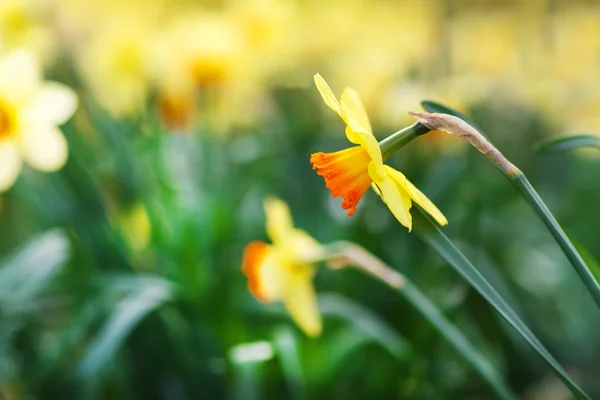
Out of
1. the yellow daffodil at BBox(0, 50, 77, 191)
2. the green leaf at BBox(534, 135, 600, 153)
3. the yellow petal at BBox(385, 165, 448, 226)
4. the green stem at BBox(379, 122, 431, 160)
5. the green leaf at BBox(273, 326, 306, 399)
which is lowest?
the green leaf at BBox(273, 326, 306, 399)

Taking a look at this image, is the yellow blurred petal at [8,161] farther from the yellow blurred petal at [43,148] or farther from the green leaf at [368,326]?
the green leaf at [368,326]

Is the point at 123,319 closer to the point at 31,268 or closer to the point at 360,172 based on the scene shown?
the point at 31,268

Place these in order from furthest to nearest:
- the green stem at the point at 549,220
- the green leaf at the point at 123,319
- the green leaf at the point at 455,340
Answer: the green leaf at the point at 123,319 → the green leaf at the point at 455,340 → the green stem at the point at 549,220

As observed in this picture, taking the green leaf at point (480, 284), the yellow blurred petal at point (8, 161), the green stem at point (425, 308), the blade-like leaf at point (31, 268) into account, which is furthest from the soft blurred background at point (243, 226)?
the green leaf at point (480, 284)

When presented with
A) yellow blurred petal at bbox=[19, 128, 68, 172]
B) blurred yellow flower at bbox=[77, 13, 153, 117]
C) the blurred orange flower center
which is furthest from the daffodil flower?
blurred yellow flower at bbox=[77, 13, 153, 117]

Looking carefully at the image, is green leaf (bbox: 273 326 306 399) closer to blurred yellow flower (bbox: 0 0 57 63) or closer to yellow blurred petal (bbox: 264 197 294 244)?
yellow blurred petal (bbox: 264 197 294 244)

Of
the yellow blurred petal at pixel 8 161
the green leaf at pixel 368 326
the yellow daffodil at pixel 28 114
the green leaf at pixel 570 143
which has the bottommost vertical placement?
the green leaf at pixel 368 326

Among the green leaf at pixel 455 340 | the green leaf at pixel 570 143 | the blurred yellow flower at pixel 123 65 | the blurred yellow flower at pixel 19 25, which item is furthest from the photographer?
the blurred yellow flower at pixel 123 65
